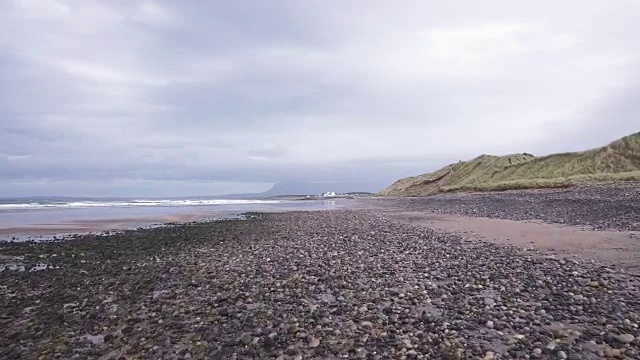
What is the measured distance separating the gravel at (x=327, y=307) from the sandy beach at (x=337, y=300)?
0.11 ft

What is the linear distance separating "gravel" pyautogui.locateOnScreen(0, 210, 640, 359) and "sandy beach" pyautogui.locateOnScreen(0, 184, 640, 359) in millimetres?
35

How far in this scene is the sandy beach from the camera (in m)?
6.75

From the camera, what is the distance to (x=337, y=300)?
9.26 m

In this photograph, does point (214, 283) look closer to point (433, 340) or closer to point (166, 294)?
point (166, 294)

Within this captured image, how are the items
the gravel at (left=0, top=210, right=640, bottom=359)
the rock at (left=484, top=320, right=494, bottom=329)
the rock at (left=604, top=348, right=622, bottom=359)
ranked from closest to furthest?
the rock at (left=604, top=348, right=622, bottom=359) < the gravel at (left=0, top=210, right=640, bottom=359) < the rock at (left=484, top=320, right=494, bottom=329)

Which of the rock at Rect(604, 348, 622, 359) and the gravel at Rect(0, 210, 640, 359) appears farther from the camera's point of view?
the gravel at Rect(0, 210, 640, 359)

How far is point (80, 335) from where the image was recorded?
786 centimetres

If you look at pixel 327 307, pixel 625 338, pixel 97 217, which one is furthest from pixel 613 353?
pixel 97 217

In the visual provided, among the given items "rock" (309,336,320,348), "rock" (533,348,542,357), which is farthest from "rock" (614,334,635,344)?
"rock" (309,336,320,348)

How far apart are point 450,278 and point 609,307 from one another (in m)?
3.53

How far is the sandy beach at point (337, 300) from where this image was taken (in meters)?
6.75

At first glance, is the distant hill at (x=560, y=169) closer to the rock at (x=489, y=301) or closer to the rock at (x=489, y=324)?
the rock at (x=489, y=301)

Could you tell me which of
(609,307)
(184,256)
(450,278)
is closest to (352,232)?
(184,256)

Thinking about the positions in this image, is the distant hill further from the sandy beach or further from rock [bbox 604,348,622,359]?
rock [bbox 604,348,622,359]
